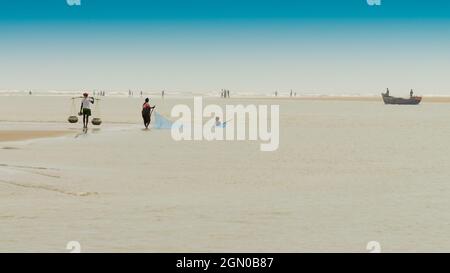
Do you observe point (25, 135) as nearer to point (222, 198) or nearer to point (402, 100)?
point (222, 198)

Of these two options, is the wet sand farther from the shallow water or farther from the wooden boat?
the wooden boat

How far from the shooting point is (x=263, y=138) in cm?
2895

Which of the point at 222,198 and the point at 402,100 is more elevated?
the point at 222,198

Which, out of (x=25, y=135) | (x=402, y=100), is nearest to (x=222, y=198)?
(x=25, y=135)

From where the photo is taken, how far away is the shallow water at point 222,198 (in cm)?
943

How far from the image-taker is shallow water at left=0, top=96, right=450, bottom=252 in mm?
9430

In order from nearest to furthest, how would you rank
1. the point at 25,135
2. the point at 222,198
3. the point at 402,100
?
the point at 222,198, the point at 25,135, the point at 402,100

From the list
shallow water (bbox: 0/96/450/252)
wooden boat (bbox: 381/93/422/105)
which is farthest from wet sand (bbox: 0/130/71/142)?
wooden boat (bbox: 381/93/422/105)

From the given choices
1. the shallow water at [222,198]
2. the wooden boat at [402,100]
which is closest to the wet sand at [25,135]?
the shallow water at [222,198]

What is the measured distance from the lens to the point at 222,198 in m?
13.1

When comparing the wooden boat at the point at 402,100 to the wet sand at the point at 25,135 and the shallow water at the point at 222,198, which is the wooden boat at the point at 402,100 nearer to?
the wet sand at the point at 25,135
